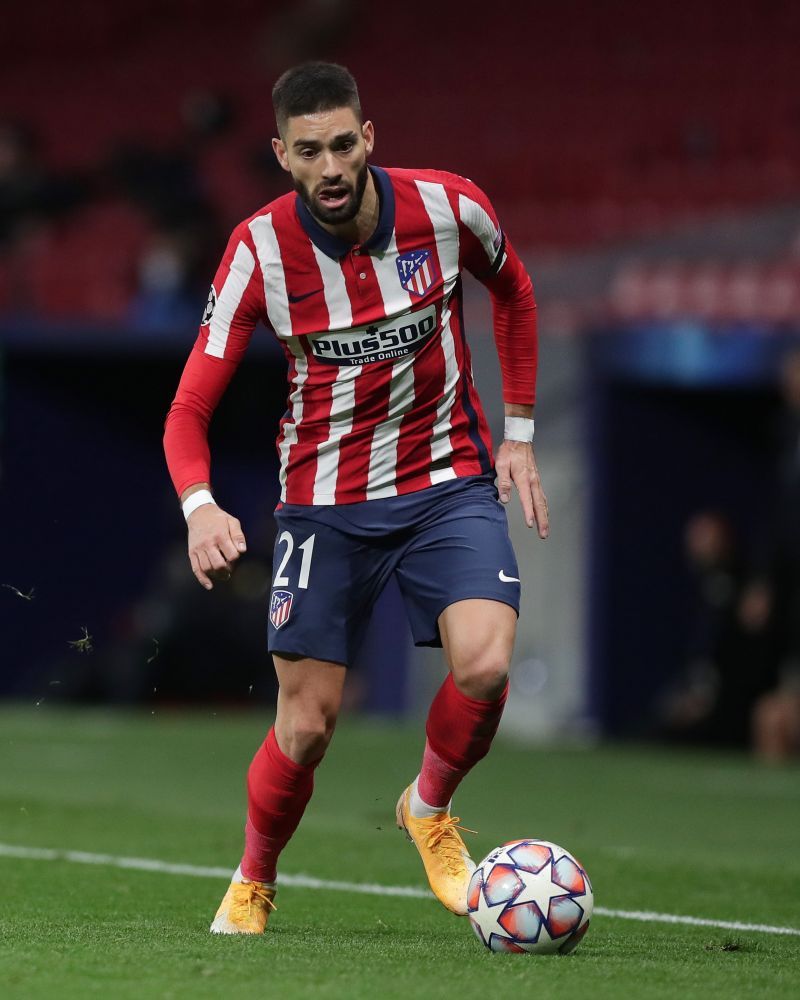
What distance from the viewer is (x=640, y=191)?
17.2m

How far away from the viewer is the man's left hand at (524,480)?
5059mm

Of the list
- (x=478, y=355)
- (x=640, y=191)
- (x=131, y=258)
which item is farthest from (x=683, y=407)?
(x=131, y=258)

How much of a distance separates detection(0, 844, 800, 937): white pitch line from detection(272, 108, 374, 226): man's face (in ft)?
7.40

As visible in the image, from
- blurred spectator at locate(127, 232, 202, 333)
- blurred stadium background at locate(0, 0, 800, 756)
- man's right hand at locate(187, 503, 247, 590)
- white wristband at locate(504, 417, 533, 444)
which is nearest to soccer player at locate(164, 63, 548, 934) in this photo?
white wristband at locate(504, 417, 533, 444)

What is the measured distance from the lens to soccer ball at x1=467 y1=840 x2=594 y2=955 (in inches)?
178

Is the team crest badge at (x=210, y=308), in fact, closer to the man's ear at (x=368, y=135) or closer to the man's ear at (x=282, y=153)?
the man's ear at (x=282, y=153)

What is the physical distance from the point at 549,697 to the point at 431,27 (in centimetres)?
1061

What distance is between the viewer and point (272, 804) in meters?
5.00

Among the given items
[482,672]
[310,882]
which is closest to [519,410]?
[482,672]

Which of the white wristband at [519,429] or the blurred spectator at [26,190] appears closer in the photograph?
the white wristband at [519,429]

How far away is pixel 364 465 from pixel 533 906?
49.4 inches

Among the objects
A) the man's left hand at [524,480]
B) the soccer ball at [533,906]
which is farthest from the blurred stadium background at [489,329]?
the soccer ball at [533,906]

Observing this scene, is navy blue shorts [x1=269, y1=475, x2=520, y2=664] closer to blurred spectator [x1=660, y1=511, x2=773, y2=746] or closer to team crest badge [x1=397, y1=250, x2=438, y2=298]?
team crest badge [x1=397, y1=250, x2=438, y2=298]

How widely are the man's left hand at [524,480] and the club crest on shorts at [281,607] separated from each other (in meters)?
0.67
